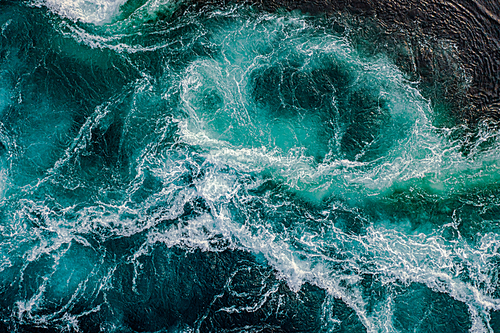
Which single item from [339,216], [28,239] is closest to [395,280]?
[339,216]

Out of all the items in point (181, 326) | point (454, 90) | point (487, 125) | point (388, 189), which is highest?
point (454, 90)

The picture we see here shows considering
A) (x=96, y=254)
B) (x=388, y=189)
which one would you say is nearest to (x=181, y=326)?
(x=96, y=254)

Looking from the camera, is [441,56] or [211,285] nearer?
[211,285]

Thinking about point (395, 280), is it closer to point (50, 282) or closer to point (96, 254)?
point (96, 254)

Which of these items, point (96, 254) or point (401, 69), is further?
point (401, 69)

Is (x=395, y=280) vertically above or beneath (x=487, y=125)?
beneath

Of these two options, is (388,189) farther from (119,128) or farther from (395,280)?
(119,128)
